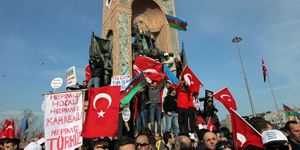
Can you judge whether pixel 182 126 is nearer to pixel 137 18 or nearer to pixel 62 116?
pixel 62 116

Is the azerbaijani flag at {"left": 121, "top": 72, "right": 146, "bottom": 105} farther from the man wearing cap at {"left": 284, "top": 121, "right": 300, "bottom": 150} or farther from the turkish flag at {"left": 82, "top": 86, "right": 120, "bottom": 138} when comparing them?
the man wearing cap at {"left": 284, "top": 121, "right": 300, "bottom": 150}

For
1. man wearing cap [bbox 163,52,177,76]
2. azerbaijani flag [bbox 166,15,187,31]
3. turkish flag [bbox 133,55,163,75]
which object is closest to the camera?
turkish flag [bbox 133,55,163,75]

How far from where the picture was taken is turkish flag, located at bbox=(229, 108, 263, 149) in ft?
14.1

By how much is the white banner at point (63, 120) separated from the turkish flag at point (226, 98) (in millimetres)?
4809

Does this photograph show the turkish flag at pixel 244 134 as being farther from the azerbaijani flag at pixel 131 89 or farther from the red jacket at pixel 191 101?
the red jacket at pixel 191 101

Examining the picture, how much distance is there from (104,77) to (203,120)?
4.86 meters

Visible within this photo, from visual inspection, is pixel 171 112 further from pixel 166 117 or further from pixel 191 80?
pixel 191 80

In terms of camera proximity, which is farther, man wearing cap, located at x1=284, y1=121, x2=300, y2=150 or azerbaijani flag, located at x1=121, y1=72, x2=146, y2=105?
azerbaijani flag, located at x1=121, y1=72, x2=146, y2=105

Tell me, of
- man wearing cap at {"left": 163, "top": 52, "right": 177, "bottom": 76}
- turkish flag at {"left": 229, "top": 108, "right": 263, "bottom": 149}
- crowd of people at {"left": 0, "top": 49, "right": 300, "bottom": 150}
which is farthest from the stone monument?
turkish flag at {"left": 229, "top": 108, "right": 263, "bottom": 149}

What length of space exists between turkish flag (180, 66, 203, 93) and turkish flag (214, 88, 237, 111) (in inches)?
47.5

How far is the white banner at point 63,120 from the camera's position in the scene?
500 cm

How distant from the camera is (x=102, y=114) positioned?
17.7 feet

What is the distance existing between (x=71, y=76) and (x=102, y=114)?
6.99 meters

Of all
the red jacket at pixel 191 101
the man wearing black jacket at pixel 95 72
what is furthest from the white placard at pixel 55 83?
the red jacket at pixel 191 101
